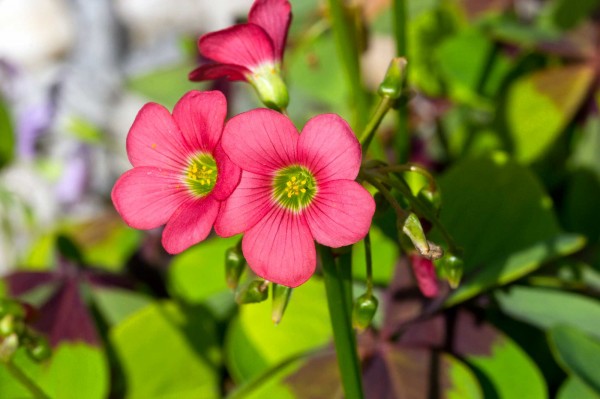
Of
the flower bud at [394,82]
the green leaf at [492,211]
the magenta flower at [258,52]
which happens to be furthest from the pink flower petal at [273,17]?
the green leaf at [492,211]

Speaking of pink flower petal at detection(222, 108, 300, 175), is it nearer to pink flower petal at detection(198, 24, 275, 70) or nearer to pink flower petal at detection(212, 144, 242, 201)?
pink flower petal at detection(212, 144, 242, 201)

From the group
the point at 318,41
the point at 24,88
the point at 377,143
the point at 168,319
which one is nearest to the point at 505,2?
the point at 318,41

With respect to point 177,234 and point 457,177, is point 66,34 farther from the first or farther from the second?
point 177,234

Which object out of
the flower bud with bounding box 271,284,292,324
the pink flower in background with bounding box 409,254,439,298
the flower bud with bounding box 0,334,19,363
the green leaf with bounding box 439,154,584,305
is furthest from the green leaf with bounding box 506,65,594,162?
the flower bud with bounding box 0,334,19,363

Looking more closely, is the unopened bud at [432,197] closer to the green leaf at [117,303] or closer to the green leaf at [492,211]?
the green leaf at [492,211]

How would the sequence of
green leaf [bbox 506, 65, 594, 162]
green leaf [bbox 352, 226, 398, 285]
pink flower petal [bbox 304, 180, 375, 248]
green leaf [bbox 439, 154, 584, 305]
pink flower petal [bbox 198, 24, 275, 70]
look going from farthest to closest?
green leaf [bbox 506, 65, 594, 162] < green leaf [bbox 352, 226, 398, 285] < green leaf [bbox 439, 154, 584, 305] < pink flower petal [bbox 198, 24, 275, 70] < pink flower petal [bbox 304, 180, 375, 248]

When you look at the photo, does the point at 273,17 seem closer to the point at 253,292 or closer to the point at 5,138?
the point at 253,292
